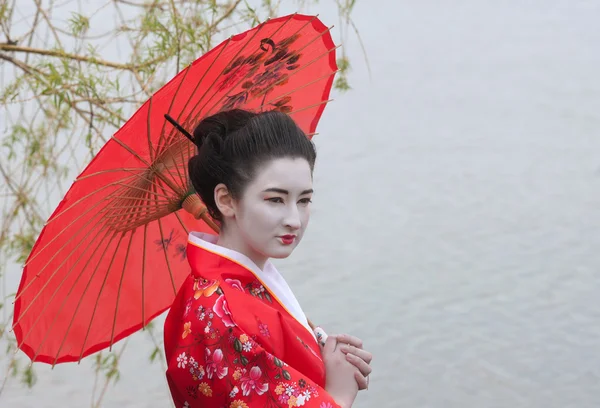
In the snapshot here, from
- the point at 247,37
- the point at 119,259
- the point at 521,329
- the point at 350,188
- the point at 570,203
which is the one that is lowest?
the point at 521,329

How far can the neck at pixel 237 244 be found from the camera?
153 cm

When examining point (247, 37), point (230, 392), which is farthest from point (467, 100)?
point (230, 392)

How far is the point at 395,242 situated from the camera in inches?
161

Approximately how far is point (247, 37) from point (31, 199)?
1339mm

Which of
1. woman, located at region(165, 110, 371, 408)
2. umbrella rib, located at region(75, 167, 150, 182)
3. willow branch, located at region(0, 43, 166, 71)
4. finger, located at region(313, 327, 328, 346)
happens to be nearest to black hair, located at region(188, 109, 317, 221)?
woman, located at region(165, 110, 371, 408)

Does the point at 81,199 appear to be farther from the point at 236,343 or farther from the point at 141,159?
the point at 236,343

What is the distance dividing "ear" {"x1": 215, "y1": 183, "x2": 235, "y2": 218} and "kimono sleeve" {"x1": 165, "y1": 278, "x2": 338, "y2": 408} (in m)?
0.12

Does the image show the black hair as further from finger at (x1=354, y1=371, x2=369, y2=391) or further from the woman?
finger at (x1=354, y1=371, x2=369, y2=391)

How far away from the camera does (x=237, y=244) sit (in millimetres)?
1532

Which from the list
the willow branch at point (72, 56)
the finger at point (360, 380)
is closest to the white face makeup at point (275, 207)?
the finger at point (360, 380)

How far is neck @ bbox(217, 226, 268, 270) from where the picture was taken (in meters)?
1.53

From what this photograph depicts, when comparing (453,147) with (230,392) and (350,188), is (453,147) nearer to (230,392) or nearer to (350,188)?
(350,188)

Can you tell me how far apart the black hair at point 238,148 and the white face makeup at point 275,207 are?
2cm

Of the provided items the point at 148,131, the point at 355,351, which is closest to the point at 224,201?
the point at 148,131
